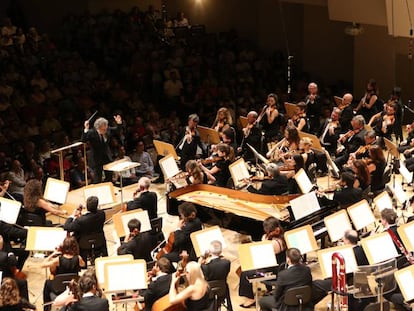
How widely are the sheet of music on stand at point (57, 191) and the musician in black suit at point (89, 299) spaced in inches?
136

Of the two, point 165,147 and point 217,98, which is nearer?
point 165,147

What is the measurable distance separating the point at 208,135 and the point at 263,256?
19.0 feet

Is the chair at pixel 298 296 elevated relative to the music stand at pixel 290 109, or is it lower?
lower

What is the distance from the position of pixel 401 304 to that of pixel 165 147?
5532 mm

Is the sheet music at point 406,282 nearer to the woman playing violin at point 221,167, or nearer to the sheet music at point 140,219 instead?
the sheet music at point 140,219

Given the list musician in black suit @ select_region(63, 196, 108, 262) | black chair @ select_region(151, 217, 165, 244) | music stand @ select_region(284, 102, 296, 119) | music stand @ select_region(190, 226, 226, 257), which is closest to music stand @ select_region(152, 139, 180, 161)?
black chair @ select_region(151, 217, 165, 244)

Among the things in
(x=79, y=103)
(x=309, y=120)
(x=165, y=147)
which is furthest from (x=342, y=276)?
(x=79, y=103)

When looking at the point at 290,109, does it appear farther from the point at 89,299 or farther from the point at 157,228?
the point at 89,299

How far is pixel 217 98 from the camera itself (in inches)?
754

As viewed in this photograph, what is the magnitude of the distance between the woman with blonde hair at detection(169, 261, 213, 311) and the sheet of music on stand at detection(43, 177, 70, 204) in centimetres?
359

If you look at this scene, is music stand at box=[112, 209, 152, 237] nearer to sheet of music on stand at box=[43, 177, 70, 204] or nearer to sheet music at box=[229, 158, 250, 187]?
sheet of music on stand at box=[43, 177, 70, 204]

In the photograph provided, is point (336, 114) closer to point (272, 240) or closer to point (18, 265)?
point (272, 240)

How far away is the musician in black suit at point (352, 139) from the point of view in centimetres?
1470

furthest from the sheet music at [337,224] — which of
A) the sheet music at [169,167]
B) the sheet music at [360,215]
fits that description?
the sheet music at [169,167]
